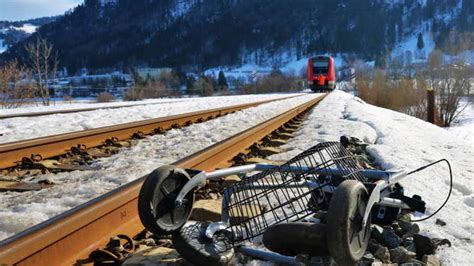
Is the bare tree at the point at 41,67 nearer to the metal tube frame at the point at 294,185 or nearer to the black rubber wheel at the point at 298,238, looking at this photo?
the metal tube frame at the point at 294,185

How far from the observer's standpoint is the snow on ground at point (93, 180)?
3.04 metres

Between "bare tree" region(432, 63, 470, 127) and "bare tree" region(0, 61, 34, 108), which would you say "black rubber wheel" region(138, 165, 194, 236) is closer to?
"bare tree" region(0, 61, 34, 108)

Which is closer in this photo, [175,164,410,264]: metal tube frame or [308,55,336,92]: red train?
[175,164,410,264]: metal tube frame

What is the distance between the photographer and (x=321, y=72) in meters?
44.2

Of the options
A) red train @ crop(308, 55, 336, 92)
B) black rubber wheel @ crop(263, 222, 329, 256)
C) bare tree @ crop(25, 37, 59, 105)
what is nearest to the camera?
black rubber wheel @ crop(263, 222, 329, 256)

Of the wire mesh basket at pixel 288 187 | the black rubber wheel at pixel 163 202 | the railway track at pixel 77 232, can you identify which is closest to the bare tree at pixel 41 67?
the railway track at pixel 77 232

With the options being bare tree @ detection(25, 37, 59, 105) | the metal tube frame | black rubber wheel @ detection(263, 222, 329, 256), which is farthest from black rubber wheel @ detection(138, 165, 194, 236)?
bare tree @ detection(25, 37, 59, 105)

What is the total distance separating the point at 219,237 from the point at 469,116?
34430 millimetres

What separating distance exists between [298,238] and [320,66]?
4352 cm

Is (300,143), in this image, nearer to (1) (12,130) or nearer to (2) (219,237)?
(2) (219,237)

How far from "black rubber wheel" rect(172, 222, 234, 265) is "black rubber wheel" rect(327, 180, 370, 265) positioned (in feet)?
2.12

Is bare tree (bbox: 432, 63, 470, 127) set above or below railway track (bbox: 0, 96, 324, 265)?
below

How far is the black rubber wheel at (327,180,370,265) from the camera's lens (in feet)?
6.11

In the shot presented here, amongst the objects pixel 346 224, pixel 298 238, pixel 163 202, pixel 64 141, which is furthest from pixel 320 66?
pixel 346 224
